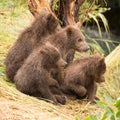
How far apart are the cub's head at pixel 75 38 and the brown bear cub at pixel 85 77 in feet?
0.46

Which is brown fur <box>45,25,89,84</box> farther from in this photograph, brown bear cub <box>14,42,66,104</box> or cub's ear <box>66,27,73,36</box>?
brown bear cub <box>14,42,66,104</box>

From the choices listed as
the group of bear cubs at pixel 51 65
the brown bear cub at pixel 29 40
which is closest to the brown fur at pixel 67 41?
the group of bear cubs at pixel 51 65

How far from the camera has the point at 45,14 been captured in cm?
575

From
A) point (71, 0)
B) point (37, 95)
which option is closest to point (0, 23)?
point (71, 0)

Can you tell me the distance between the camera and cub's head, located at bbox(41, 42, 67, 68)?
207 inches

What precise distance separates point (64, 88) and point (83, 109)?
38 centimetres

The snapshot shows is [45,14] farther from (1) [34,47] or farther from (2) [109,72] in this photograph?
(2) [109,72]

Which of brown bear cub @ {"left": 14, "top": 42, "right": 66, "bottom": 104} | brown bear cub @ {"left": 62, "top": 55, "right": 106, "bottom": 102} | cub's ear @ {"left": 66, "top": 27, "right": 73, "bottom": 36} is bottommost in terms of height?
brown bear cub @ {"left": 62, "top": 55, "right": 106, "bottom": 102}

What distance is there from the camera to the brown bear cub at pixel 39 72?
5219 mm

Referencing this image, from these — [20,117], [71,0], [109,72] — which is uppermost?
[71,0]

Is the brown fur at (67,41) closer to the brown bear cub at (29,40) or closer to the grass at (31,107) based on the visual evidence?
the brown bear cub at (29,40)

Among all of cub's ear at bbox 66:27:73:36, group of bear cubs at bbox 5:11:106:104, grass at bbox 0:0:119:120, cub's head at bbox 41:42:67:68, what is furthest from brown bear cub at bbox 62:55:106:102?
cub's head at bbox 41:42:67:68

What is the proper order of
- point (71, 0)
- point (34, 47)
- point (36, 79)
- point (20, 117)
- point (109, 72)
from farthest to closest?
point (109, 72), point (71, 0), point (34, 47), point (36, 79), point (20, 117)

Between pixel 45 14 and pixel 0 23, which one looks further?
pixel 0 23
